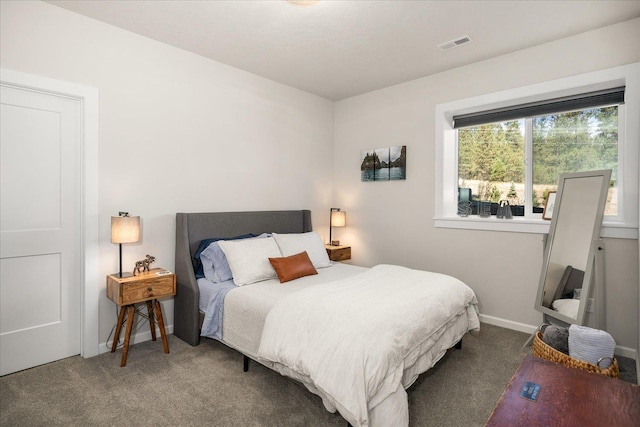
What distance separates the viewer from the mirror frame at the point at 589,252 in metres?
2.76

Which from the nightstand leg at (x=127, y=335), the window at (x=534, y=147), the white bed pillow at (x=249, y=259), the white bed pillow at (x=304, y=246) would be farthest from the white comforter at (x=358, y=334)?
the window at (x=534, y=147)

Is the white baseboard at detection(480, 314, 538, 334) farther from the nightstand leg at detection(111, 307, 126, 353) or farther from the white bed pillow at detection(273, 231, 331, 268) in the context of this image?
the nightstand leg at detection(111, 307, 126, 353)

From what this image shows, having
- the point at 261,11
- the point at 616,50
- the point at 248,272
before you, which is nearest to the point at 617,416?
the point at 248,272

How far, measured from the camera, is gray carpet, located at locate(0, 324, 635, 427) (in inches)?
80.3

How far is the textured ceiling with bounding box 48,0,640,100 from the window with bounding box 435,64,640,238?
0.49 m

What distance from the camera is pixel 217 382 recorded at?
2.43 metres

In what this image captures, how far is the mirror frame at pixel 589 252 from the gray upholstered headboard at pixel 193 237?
9.21 feet

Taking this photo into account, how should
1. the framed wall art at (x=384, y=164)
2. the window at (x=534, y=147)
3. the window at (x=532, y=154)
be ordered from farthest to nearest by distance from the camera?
the framed wall art at (x=384, y=164), the window at (x=532, y=154), the window at (x=534, y=147)

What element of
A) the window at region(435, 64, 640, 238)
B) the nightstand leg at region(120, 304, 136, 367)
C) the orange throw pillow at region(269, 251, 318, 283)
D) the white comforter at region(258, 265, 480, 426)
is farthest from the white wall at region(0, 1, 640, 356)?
the white comforter at region(258, 265, 480, 426)

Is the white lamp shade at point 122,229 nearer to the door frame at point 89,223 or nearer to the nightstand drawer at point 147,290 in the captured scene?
the door frame at point 89,223

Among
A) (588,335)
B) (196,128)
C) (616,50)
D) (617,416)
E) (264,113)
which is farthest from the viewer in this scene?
(264,113)

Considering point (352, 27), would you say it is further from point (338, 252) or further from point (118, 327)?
point (118, 327)

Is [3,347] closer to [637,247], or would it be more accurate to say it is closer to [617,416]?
[617,416]

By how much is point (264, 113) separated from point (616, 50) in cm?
339
